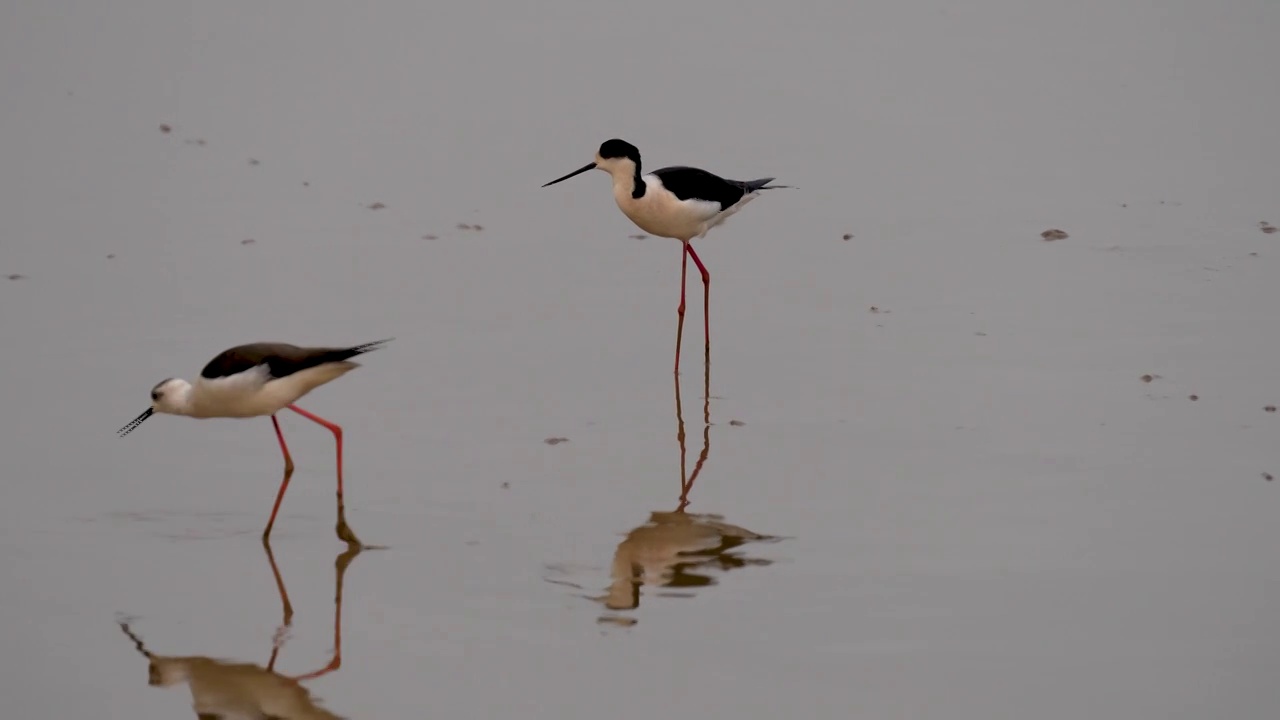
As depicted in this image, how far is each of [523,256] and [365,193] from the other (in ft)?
5.56

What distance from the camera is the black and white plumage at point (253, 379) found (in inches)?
254

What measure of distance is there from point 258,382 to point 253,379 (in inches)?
1.0

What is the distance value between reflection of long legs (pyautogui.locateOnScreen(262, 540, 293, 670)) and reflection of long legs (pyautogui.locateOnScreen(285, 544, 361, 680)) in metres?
0.14

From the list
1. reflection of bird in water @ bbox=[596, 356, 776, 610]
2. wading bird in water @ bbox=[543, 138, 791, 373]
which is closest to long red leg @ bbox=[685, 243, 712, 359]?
wading bird in water @ bbox=[543, 138, 791, 373]

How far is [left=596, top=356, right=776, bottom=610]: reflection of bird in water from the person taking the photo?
6.03m

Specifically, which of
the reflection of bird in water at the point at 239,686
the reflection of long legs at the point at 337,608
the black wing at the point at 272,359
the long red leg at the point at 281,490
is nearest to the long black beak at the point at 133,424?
the black wing at the point at 272,359

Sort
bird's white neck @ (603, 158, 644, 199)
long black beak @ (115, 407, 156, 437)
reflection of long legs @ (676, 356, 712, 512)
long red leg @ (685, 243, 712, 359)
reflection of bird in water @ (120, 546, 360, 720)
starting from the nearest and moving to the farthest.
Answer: reflection of bird in water @ (120, 546, 360, 720), long black beak @ (115, 407, 156, 437), reflection of long legs @ (676, 356, 712, 512), long red leg @ (685, 243, 712, 359), bird's white neck @ (603, 158, 644, 199)

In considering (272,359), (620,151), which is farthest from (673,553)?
(620,151)

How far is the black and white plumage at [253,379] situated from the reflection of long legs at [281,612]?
1.91 feet

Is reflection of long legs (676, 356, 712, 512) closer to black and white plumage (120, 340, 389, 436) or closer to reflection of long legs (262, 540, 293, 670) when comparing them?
black and white plumage (120, 340, 389, 436)

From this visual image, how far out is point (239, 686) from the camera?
5.17m

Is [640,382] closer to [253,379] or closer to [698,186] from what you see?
[698,186]

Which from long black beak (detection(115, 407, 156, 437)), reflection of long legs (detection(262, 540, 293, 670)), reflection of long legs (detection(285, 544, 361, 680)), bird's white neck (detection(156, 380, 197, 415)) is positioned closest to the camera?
reflection of long legs (detection(285, 544, 361, 680))

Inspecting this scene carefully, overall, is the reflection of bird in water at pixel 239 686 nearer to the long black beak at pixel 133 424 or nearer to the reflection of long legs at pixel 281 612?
the reflection of long legs at pixel 281 612
